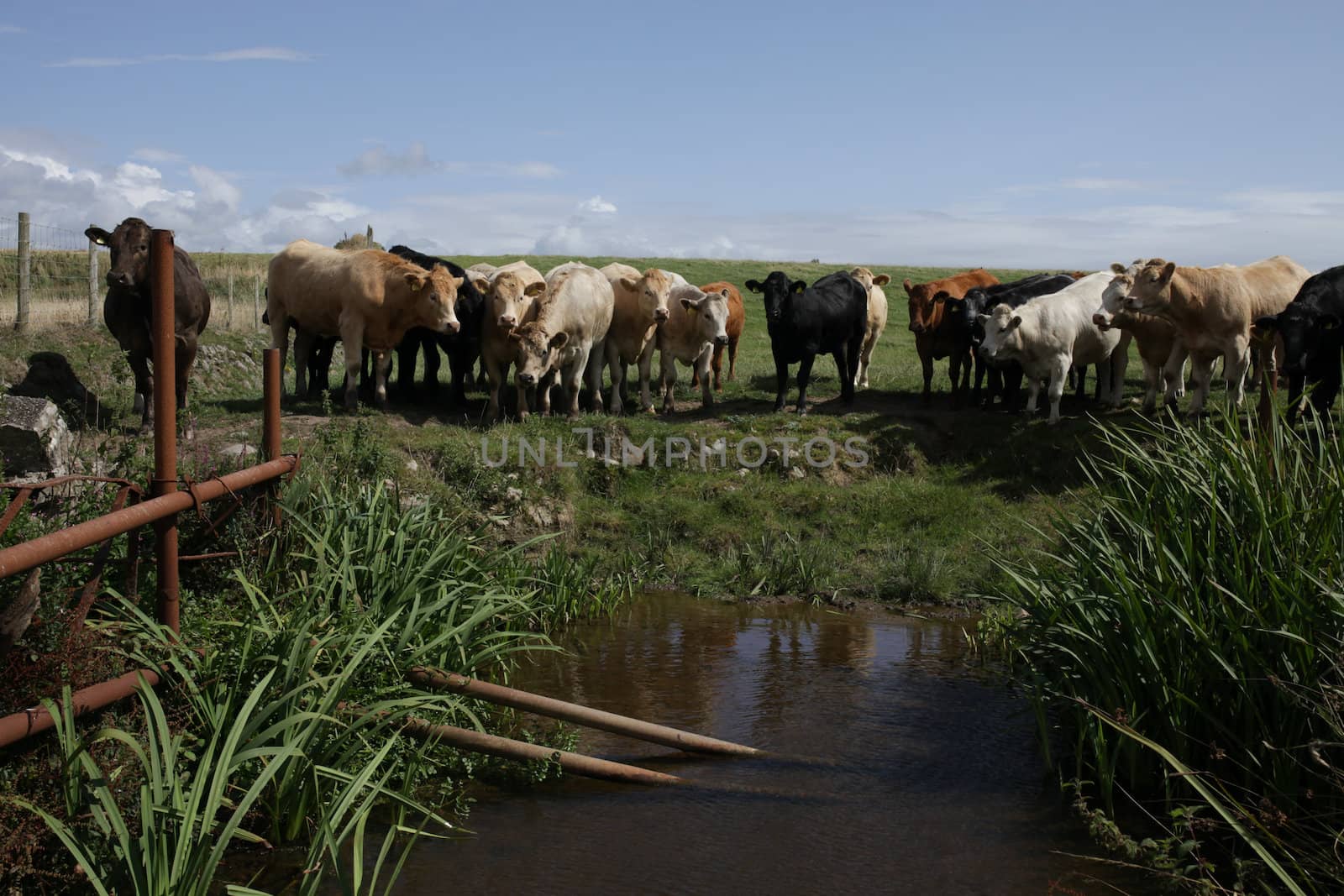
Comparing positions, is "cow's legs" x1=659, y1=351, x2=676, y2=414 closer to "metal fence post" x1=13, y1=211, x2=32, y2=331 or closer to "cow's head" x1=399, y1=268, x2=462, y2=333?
"cow's head" x1=399, y1=268, x2=462, y2=333

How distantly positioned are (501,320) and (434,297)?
874 millimetres

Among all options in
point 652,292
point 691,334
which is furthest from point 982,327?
point 652,292

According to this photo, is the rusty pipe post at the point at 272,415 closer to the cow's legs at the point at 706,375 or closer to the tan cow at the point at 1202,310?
the cow's legs at the point at 706,375

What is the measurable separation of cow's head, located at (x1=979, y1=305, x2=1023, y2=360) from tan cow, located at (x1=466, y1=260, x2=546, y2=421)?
209 inches

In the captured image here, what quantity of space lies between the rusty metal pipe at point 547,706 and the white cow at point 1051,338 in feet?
30.0

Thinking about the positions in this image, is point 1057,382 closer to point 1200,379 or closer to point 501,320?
point 1200,379

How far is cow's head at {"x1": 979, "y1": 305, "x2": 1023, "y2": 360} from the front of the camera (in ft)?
46.4

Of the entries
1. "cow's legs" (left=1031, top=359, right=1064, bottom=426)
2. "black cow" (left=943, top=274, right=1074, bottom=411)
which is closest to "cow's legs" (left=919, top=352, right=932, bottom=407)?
"black cow" (left=943, top=274, right=1074, bottom=411)

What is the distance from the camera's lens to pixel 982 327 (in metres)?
15.2

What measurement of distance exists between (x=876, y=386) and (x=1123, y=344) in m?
3.43

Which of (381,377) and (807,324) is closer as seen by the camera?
(381,377)

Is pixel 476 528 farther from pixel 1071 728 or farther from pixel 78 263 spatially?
pixel 78 263

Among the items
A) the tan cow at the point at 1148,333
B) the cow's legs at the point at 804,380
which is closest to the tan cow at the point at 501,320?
the cow's legs at the point at 804,380

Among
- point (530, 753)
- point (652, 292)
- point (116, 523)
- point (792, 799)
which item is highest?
point (652, 292)
